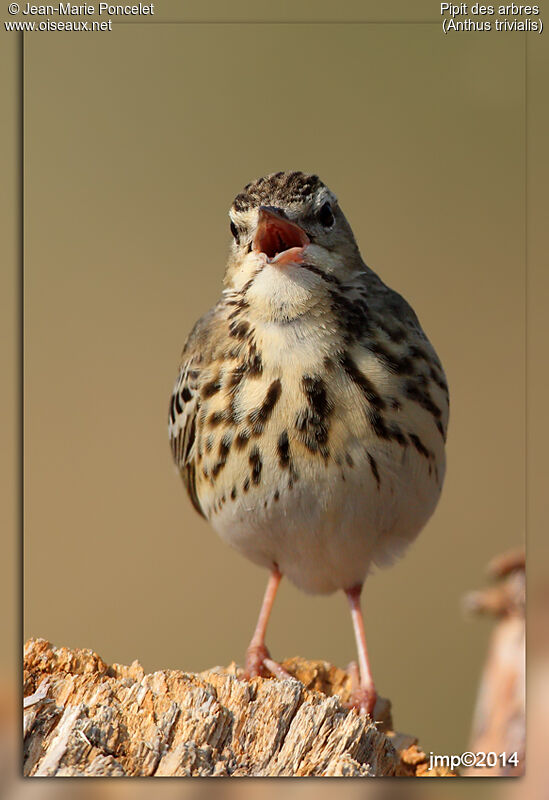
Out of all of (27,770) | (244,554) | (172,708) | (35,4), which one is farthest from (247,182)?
(27,770)

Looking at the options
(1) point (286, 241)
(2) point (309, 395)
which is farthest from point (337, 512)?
(1) point (286, 241)

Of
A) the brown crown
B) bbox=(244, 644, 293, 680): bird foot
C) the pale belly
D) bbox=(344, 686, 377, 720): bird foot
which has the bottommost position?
bbox=(344, 686, 377, 720): bird foot

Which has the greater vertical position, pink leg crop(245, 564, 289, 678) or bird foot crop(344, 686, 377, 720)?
pink leg crop(245, 564, 289, 678)

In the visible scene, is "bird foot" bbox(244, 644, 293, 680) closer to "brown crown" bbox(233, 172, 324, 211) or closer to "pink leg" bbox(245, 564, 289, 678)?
"pink leg" bbox(245, 564, 289, 678)

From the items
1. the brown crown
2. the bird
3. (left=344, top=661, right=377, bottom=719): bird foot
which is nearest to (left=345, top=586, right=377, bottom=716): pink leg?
(left=344, top=661, right=377, bottom=719): bird foot

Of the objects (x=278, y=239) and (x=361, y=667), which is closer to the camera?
(x=278, y=239)

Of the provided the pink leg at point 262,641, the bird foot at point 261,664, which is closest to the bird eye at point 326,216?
the pink leg at point 262,641

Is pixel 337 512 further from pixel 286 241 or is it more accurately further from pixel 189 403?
pixel 286 241

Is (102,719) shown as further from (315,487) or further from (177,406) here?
(177,406)
